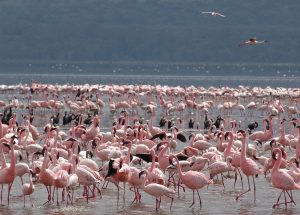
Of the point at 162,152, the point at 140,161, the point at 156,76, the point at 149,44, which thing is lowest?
the point at 140,161

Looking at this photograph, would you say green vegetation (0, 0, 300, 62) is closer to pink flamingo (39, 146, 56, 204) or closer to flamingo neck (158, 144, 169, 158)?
flamingo neck (158, 144, 169, 158)

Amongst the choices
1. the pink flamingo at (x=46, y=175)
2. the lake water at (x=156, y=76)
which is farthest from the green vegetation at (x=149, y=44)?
the pink flamingo at (x=46, y=175)

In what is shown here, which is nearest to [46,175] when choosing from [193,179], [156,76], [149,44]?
[193,179]

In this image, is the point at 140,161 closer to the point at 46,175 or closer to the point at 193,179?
the point at 193,179

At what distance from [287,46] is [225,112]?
158811 millimetres

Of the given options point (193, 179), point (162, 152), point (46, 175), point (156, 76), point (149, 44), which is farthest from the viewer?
point (149, 44)

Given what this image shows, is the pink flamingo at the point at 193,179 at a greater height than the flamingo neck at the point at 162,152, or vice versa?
the flamingo neck at the point at 162,152

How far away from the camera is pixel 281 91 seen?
151ft

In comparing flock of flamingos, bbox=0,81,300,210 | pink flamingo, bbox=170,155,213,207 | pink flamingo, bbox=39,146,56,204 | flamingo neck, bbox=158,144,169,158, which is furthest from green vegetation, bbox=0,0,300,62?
pink flamingo, bbox=39,146,56,204

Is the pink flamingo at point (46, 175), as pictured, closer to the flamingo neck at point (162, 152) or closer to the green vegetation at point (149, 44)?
the flamingo neck at point (162, 152)

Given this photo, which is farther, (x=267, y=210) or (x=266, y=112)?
(x=266, y=112)

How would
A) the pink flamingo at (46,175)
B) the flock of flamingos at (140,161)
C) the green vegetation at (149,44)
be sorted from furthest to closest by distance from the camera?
the green vegetation at (149,44) → the flock of flamingos at (140,161) → the pink flamingo at (46,175)

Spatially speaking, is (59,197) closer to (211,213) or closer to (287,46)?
(211,213)

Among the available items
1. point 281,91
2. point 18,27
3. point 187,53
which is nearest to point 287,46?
point 187,53
